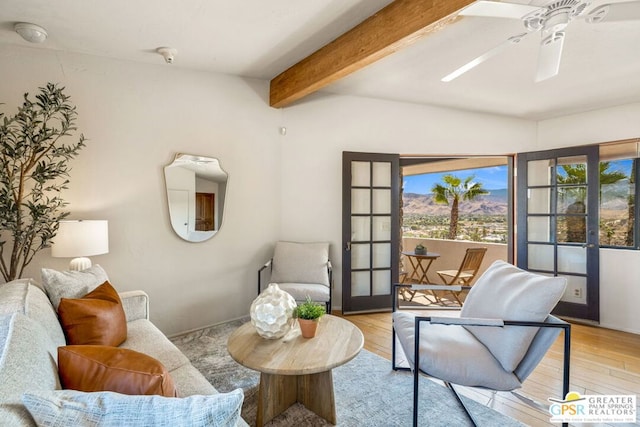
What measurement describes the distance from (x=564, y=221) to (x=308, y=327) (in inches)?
140

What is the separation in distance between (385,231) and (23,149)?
140 inches

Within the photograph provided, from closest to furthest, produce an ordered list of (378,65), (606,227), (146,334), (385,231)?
(146,334)
(378,65)
(606,227)
(385,231)

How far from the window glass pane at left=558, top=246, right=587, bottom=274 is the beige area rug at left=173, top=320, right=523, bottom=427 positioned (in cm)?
261

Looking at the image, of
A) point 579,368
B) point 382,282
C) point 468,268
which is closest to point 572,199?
point 468,268

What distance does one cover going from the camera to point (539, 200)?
4000mm

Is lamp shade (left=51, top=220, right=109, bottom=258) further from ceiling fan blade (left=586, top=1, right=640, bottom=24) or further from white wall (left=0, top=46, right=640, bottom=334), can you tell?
ceiling fan blade (left=586, top=1, right=640, bottom=24)


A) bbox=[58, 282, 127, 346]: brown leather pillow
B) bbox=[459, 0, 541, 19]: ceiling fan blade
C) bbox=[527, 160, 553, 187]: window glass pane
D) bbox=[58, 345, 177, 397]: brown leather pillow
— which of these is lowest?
bbox=[58, 282, 127, 346]: brown leather pillow

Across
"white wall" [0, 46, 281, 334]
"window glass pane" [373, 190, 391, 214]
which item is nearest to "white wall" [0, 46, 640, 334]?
"white wall" [0, 46, 281, 334]

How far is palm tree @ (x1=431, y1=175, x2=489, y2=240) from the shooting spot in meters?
6.34

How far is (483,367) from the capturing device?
68.9 inches

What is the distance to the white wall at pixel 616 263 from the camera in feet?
11.4

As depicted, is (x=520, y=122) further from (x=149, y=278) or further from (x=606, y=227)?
(x=149, y=278)

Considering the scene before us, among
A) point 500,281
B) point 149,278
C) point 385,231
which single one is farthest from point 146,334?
point 385,231

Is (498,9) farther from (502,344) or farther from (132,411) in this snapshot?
(132,411)
